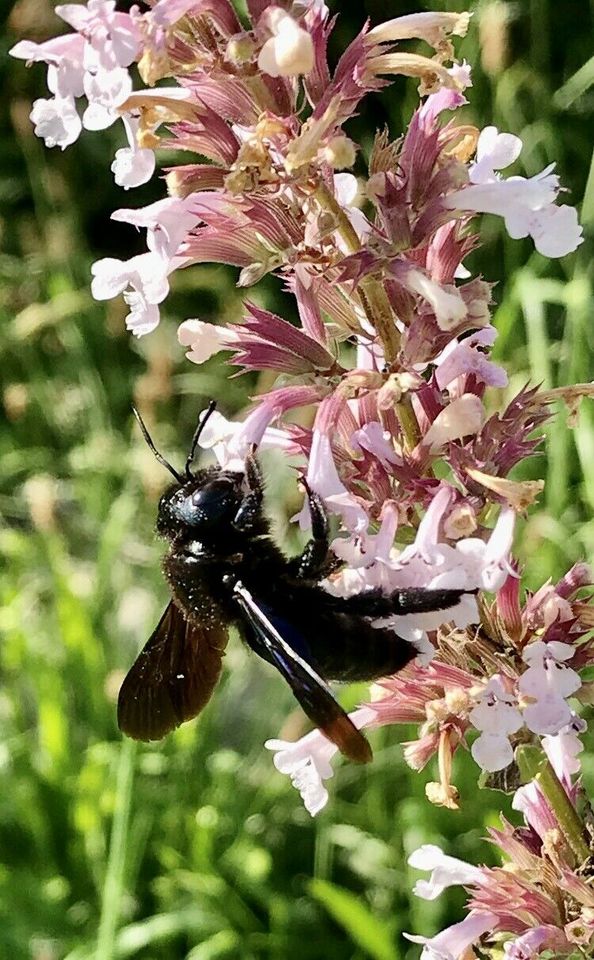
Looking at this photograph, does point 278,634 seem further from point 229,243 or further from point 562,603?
point 229,243

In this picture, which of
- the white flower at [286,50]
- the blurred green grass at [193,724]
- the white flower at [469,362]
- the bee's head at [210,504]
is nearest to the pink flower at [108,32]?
the white flower at [286,50]

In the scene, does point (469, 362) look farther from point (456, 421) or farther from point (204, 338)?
point (204, 338)

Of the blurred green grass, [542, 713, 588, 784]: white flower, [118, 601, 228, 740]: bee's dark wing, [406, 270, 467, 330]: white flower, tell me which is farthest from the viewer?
the blurred green grass

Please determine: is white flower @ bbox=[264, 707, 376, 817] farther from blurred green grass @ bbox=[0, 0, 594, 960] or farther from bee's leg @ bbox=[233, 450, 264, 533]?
blurred green grass @ bbox=[0, 0, 594, 960]

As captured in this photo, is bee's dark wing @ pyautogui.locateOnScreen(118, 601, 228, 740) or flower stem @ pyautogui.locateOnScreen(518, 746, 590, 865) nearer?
flower stem @ pyautogui.locateOnScreen(518, 746, 590, 865)

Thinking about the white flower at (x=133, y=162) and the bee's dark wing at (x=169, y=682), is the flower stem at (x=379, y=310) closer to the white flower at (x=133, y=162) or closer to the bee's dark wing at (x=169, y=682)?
the white flower at (x=133, y=162)

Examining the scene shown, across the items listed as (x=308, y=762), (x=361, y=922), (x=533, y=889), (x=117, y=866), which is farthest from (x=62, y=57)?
(x=361, y=922)

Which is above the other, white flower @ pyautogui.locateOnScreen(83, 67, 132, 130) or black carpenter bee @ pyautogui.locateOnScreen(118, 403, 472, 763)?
white flower @ pyautogui.locateOnScreen(83, 67, 132, 130)

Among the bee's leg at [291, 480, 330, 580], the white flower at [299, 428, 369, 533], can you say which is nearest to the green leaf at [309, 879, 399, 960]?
the bee's leg at [291, 480, 330, 580]
